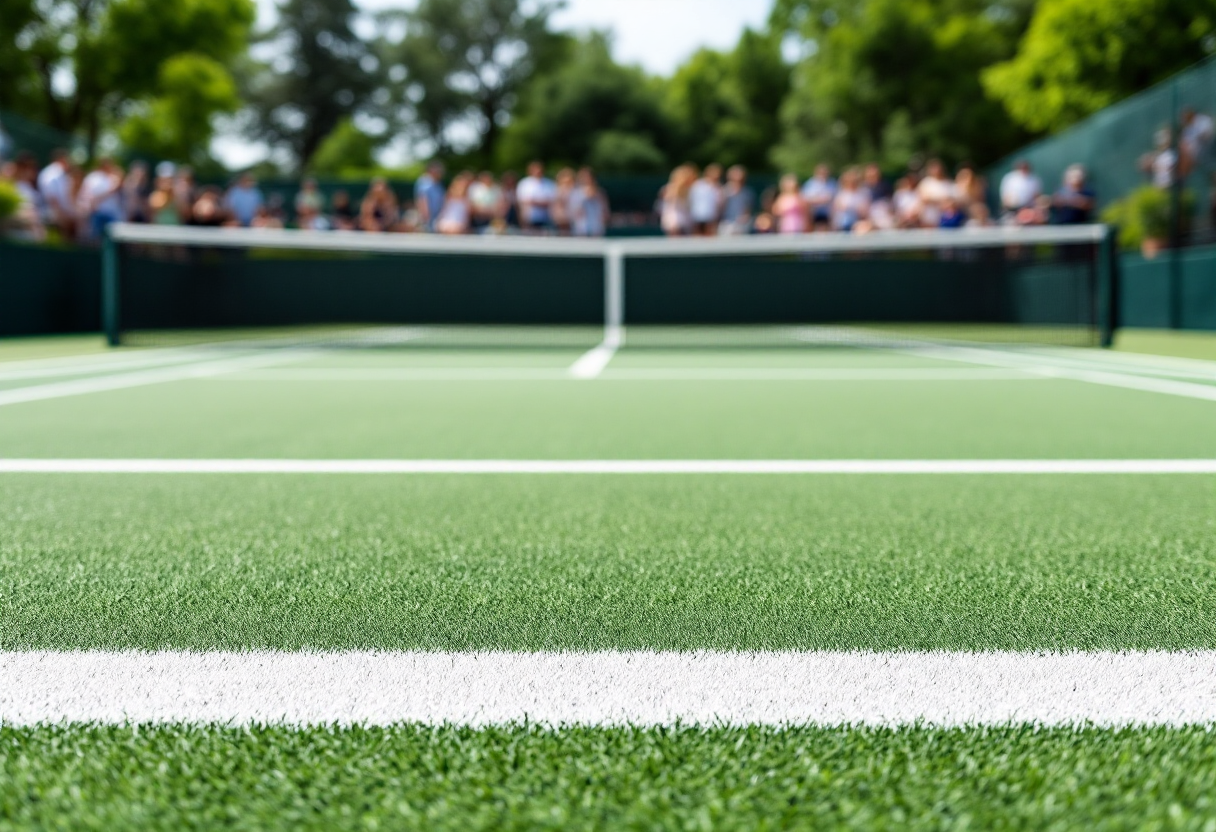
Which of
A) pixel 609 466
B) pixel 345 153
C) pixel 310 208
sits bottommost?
pixel 609 466

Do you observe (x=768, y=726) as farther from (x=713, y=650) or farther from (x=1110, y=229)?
(x=1110, y=229)

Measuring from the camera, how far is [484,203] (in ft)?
61.4

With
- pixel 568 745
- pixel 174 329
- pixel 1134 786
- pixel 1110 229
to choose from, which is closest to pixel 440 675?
pixel 568 745

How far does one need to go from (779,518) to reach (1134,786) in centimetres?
150

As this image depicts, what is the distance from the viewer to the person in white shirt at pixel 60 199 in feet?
52.7

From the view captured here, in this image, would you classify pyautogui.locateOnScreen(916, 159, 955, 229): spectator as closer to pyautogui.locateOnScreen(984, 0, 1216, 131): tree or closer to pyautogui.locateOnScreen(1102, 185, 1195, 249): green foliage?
pyautogui.locateOnScreen(1102, 185, 1195, 249): green foliage

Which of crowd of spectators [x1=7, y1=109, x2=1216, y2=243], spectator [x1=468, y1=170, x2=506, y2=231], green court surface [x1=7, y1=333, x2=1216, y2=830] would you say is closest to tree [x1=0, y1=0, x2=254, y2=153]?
crowd of spectators [x1=7, y1=109, x2=1216, y2=243]

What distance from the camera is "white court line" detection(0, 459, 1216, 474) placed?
133 inches

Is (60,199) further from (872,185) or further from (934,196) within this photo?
(934,196)

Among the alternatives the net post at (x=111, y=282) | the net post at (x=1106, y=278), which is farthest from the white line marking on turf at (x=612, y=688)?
the net post at (x=111, y=282)

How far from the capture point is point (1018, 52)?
145 ft

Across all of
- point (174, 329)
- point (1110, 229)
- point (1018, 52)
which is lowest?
point (174, 329)

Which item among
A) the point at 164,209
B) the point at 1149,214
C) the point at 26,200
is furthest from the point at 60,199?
the point at 1149,214

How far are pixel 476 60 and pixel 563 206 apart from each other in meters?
50.9
